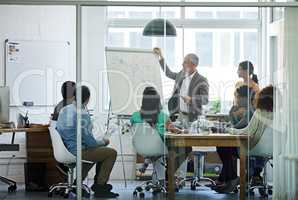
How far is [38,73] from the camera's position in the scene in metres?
6.31

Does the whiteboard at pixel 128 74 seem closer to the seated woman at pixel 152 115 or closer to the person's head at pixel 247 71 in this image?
the seated woman at pixel 152 115

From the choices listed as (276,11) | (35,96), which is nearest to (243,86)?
(276,11)

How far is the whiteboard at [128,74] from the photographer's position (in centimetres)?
625

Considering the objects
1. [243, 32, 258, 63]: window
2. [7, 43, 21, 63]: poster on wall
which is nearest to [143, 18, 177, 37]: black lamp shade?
[243, 32, 258, 63]: window

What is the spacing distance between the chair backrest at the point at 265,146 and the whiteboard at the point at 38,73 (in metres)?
2.14

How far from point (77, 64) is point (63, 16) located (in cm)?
54

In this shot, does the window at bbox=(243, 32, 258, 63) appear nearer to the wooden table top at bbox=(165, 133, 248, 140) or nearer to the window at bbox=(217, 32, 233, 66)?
the window at bbox=(217, 32, 233, 66)

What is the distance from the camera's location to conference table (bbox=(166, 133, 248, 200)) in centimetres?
624

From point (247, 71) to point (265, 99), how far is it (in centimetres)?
37

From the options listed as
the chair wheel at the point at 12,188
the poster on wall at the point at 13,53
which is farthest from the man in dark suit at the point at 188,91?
the chair wheel at the point at 12,188

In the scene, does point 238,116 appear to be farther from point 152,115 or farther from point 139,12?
point 139,12

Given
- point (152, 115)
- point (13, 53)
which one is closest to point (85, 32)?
point (13, 53)

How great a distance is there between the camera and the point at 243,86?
20.7ft

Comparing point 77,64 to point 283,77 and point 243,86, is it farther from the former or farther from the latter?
point 283,77
